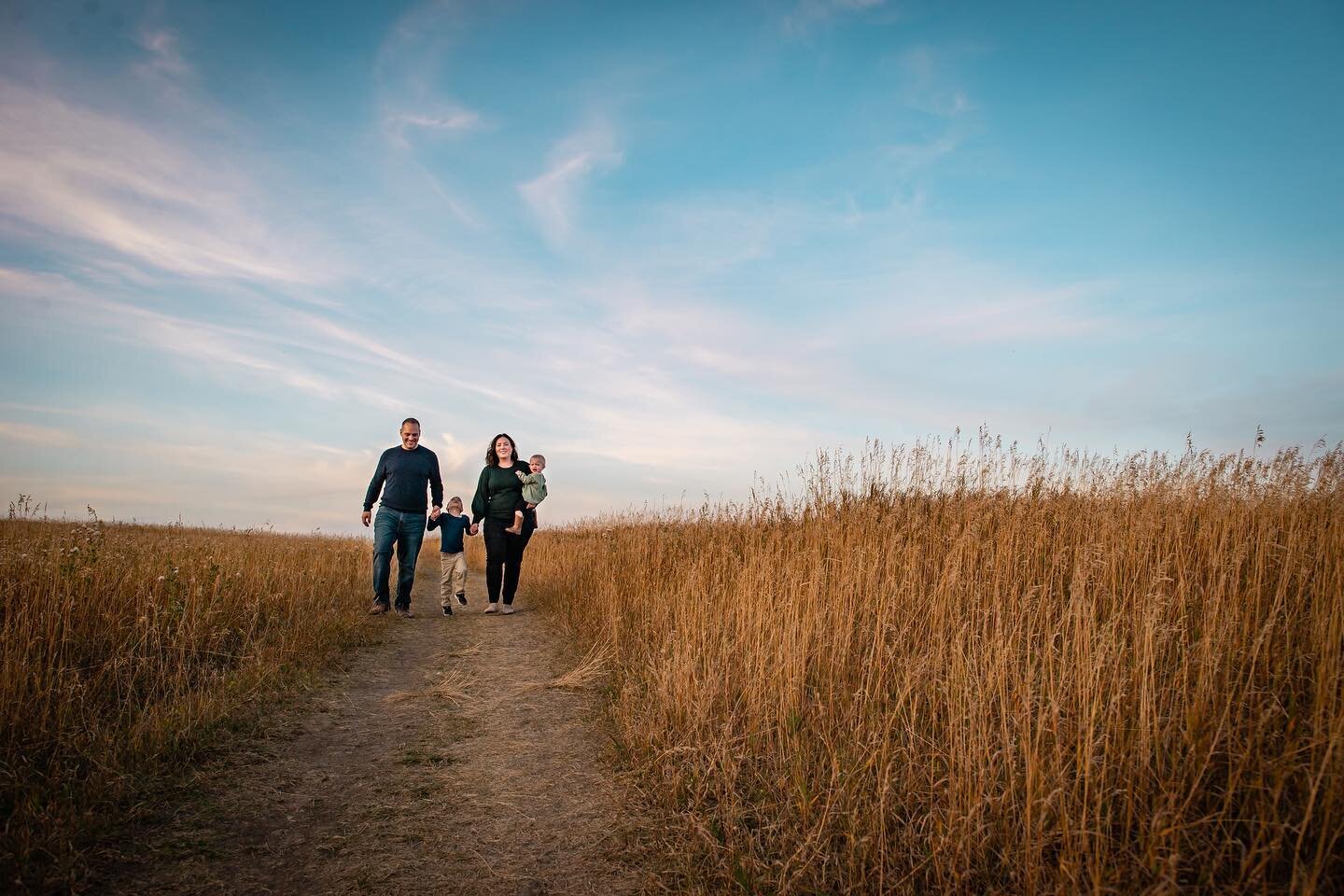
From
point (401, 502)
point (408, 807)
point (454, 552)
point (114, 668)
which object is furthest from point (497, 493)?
point (408, 807)

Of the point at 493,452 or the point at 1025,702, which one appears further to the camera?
the point at 493,452

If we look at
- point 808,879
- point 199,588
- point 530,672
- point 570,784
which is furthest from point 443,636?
point 808,879

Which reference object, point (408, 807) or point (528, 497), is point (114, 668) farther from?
point (528, 497)

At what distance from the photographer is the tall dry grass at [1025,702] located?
2.49m

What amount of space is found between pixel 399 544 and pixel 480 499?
50.3 inches

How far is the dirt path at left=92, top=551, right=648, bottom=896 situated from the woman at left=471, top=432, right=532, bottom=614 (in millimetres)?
3740

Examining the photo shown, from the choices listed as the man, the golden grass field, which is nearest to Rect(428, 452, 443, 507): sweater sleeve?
the man

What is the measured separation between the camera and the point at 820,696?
399cm

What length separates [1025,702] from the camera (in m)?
2.82

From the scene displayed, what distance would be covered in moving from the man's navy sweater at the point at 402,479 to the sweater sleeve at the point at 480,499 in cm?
59

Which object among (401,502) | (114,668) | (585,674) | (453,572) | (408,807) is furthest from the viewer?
(453,572)

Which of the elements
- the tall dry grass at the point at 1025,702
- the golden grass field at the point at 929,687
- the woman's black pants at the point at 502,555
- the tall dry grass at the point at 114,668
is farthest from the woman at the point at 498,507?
the tall dry grass at the point at 1025,702

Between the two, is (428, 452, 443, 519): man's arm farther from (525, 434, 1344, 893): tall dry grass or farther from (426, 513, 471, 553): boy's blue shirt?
(525, 434, 1344, 893): tall dry grass

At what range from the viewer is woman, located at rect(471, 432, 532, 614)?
9430 millimetres
